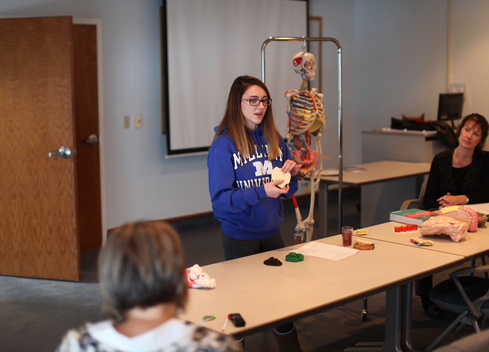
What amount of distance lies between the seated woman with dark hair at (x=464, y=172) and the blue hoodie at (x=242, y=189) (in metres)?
1.41

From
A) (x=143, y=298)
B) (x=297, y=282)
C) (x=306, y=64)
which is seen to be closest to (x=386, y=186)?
(x=306, y=64)

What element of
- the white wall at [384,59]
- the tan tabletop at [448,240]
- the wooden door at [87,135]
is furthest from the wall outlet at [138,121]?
the tan tabletop at [448,240]

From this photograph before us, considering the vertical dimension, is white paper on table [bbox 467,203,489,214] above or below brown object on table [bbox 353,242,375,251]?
above

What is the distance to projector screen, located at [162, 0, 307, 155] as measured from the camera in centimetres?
554

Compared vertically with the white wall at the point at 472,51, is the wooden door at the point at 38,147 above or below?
below

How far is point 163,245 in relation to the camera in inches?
44.8

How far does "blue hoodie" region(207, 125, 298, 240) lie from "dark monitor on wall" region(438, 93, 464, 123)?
3.69m

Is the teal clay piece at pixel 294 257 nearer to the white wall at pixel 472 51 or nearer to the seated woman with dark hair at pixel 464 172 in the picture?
the seated woman with dark hair at pixel 464 172

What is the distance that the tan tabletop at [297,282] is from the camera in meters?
1.86

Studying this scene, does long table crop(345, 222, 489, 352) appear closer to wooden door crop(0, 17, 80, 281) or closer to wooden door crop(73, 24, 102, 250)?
wooden door crop(0, 17, 80, 281)

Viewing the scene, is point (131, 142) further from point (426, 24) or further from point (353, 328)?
point (426, 24)

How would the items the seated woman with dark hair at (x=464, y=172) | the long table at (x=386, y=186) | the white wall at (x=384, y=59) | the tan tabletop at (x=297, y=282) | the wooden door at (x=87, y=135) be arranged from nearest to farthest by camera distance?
the tan tabletop at (x=297, y=282), the seated woman with dark hair at (x=464, y=172), the long table at (x=386, y=186), the wooden door at (x=87, y=135), the white wall at (x=384, y=59)

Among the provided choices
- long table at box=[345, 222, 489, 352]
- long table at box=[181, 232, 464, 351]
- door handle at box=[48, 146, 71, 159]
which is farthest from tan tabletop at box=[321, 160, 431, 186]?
door handle at box=[48, 146, 71, 159]

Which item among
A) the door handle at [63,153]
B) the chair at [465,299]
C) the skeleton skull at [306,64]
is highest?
the skeleton skull at [306,64]
